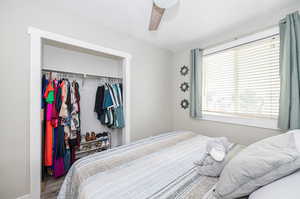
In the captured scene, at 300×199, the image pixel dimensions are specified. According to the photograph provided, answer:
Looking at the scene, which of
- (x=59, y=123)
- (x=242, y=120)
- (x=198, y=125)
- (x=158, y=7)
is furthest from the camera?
(x=198, y=125)

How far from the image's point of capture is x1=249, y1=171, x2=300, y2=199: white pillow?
1.48 ft

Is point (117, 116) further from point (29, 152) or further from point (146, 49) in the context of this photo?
point (146, 49)

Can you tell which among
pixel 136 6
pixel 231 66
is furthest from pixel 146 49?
pixel 231 66

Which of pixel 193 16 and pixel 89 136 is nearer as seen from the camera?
pixel 193 16

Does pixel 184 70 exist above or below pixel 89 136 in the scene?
above

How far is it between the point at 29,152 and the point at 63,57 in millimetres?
1447

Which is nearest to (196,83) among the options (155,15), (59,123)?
(155,15)

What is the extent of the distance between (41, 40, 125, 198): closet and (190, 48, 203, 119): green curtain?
1442 millimetres

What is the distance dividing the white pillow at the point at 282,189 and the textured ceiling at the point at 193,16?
5.90 feet

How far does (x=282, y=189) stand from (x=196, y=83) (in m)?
2.06

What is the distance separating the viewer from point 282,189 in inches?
19.2

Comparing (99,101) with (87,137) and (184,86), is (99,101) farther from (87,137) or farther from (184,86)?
(184,86)

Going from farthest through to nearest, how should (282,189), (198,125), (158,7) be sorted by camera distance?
(198,125)
(158,7)
(282,189)

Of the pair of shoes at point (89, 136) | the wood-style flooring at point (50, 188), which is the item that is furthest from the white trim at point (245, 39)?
the wood-style flooring at point (50, 188)
